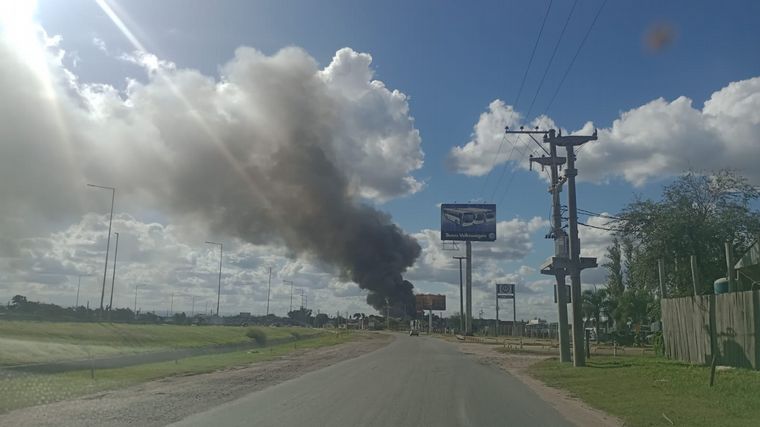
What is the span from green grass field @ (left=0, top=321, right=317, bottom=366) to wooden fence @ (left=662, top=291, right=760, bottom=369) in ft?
80.4

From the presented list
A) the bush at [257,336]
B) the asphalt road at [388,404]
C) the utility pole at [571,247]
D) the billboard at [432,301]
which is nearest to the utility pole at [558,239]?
the utility pole at [571,247]

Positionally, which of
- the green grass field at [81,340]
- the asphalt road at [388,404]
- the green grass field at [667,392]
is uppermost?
the green grass field at [81,340]

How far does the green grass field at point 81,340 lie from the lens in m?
28.1

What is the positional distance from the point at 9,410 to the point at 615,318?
162ft

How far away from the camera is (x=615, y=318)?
54688 mm

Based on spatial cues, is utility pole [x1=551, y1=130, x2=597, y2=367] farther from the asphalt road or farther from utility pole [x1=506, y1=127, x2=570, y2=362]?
the asphalt road

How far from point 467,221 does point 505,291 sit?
23848mm

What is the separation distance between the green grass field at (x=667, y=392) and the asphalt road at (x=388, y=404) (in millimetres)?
1567

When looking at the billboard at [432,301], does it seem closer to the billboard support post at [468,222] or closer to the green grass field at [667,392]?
the billboard support post at [468,222]

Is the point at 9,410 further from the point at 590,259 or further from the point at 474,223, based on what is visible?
the point at 474,223

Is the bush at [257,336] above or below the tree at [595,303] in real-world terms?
below

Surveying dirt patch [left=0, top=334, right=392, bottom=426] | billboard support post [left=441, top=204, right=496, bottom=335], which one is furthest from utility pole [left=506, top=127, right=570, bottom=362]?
billboard support post [left=441, top=204, right=496, bottom=335]

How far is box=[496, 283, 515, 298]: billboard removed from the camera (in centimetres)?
9362

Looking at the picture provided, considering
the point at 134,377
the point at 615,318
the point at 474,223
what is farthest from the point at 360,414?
the point at 474,223
